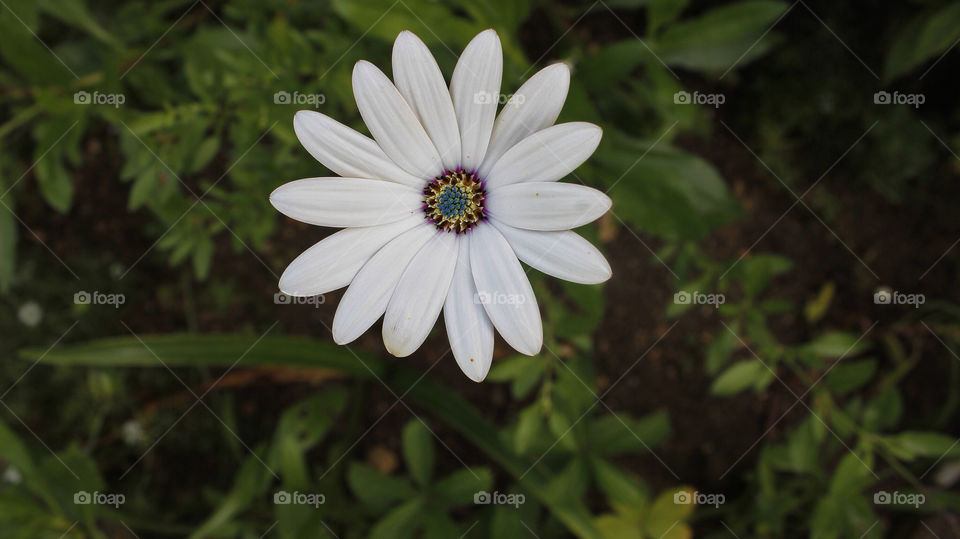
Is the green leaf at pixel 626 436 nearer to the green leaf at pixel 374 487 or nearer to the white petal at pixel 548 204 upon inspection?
the green leaf at pixel 374 487

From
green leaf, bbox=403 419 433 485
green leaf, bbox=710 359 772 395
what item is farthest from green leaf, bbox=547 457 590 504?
green leaf, bbox=710 359 772 395

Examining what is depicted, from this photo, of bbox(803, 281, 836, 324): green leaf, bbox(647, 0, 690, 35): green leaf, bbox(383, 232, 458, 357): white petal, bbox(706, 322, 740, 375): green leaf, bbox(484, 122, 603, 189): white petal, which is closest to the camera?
bbox(484, 122, 603, 189): white petal

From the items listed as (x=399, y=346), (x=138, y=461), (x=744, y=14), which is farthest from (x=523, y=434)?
(x=138, y=461)

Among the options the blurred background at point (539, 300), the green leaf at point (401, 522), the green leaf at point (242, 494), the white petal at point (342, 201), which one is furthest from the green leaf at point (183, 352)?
the white petal at point (342, 201)

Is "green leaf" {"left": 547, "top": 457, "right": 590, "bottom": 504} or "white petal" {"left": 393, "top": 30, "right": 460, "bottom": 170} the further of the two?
"green leaf" {"left": 547, "top": 457, "right": 590, "bottom": 504}

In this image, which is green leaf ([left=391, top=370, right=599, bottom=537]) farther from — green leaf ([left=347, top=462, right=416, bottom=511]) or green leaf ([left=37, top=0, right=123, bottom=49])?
green leaf ([left=37, top=0, right=123, bottom=49])

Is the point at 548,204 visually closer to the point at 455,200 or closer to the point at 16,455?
the point at 455,200

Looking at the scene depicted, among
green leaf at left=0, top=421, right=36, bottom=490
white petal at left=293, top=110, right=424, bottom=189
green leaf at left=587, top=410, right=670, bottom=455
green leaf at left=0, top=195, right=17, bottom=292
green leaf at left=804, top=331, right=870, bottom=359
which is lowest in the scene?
green leaf at left=0, top=421, right=36, bottom=490

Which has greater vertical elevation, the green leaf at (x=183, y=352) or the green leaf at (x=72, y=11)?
the green leaf at (x=72, y=11)

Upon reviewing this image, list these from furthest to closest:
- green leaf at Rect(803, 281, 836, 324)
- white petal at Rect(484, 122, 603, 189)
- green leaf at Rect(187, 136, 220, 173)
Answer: green leaf at Rect(803, 281, 836, 324) < green leaf at Rect(187, 136, 220, 173) < white petal at Rect(484, 122, 603, 189)
